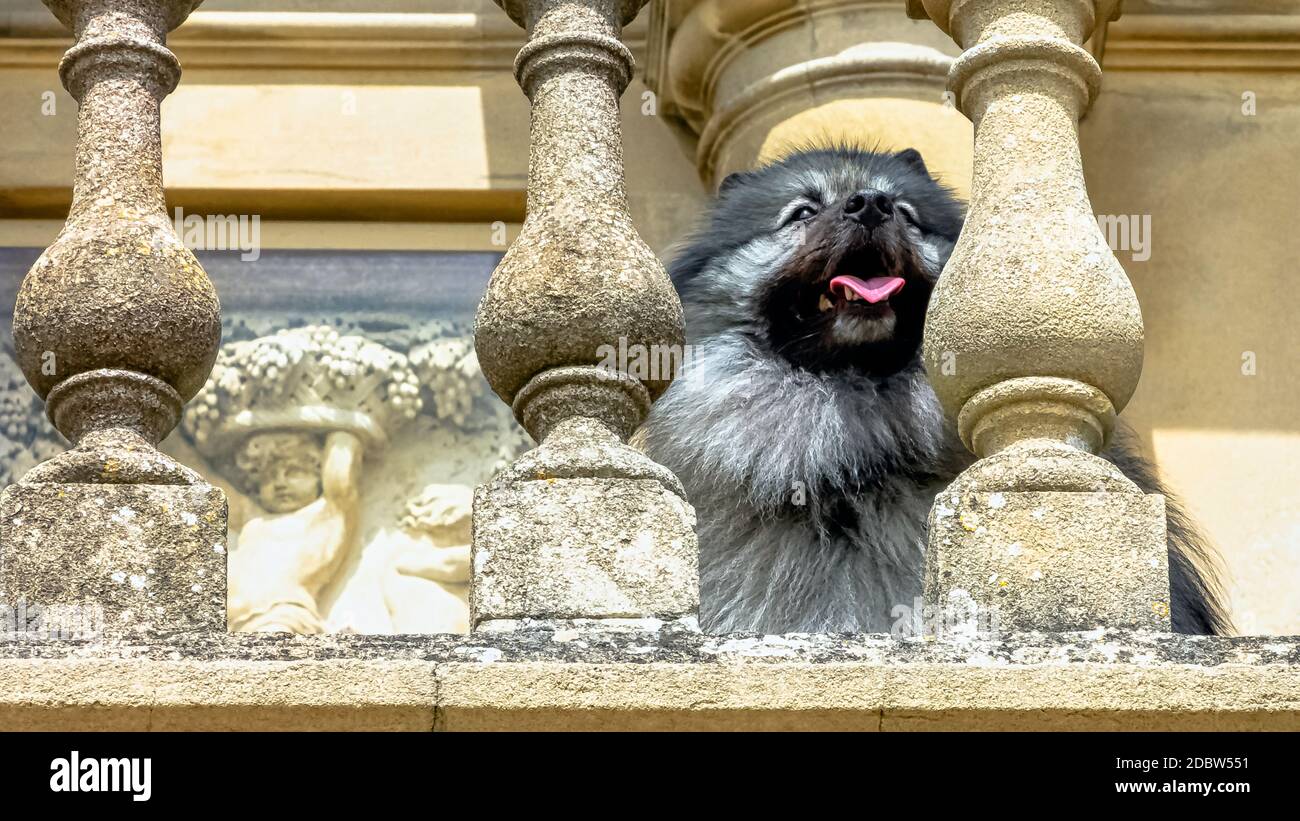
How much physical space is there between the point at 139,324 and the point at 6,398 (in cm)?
242

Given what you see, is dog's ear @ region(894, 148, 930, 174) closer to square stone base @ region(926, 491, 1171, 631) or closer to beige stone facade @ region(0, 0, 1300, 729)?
beige stone facade @ region(0, 0, 1300, 729)

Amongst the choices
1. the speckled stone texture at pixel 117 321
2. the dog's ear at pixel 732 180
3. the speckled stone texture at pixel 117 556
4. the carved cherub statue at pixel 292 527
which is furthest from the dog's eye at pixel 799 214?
the speckled stone texture at pixel 117 556

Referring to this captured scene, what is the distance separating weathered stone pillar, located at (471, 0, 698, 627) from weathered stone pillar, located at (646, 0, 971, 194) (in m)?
1.86

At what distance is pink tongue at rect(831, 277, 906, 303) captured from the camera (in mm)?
6539

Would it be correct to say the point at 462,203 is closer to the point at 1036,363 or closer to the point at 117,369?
the point at 117,369

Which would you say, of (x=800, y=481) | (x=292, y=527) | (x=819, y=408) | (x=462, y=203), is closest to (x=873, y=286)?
(x=819, y=408)

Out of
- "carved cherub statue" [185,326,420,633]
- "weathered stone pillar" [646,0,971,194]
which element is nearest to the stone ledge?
"carved cherub statue" [185,326,420,633]

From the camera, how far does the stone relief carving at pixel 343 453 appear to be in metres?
6.74

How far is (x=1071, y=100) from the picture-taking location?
4973 millimetres

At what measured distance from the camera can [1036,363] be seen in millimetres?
4629

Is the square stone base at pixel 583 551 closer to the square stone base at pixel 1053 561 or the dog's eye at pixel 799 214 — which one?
the square stone base at pixel 1053 561

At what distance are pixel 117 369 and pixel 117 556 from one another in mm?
350

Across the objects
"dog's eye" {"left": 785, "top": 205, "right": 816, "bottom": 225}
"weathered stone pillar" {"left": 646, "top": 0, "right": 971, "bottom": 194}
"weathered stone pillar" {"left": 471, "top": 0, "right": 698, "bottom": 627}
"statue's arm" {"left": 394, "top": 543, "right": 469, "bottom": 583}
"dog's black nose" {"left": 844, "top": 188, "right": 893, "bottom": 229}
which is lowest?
"weathered stone pillar" {"left": 471, "top": 0, "right": 698, "bottom": 627}

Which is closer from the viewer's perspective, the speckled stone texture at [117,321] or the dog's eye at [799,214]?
the speckled stone texture at [117,321]
